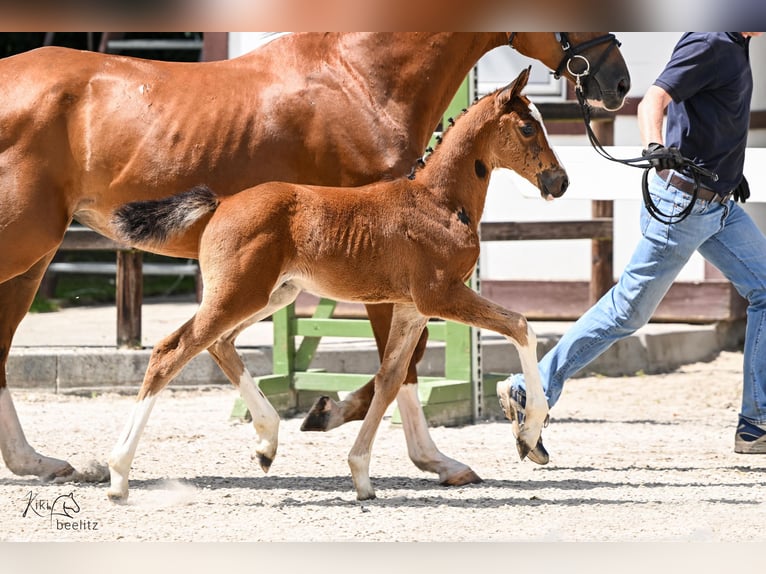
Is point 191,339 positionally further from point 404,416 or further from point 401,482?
point 401,482

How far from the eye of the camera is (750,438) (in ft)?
17.8

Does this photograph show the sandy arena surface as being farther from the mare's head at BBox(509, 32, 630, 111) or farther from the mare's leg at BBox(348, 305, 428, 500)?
the mare's head at BBox(509, 32, 630, 111)

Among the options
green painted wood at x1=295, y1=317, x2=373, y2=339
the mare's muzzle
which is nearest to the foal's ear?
the mare's muzzle

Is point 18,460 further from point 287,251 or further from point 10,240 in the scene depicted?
point 287,251

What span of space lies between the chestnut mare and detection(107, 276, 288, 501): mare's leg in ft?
1.47

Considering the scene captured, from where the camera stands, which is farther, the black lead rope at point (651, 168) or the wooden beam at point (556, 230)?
the wooden beam at point (556, 230)

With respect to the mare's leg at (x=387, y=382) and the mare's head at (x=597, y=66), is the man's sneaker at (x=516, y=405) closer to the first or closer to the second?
the mare's leg at (x=387, y=382)

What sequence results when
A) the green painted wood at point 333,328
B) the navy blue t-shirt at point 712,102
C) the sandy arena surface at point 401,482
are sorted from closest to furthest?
the sandy arena surface at point 401,482 → the navy blue t-shirt at point 712,102 → the green painted wood at point 333,328

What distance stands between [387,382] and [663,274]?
135cm

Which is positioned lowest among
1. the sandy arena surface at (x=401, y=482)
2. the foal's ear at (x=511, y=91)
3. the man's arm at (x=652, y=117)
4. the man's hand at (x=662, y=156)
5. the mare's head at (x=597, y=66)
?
the sandy arena surface at (x=401, y=482)

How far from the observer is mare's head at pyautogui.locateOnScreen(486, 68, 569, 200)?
4.45 metres

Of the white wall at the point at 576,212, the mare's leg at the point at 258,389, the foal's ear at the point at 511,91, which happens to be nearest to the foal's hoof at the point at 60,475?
the mare's leg at the point at 258,389

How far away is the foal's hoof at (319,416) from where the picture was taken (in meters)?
4.80

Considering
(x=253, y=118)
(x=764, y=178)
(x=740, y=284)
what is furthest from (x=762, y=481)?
A: (x=253, y=118)
